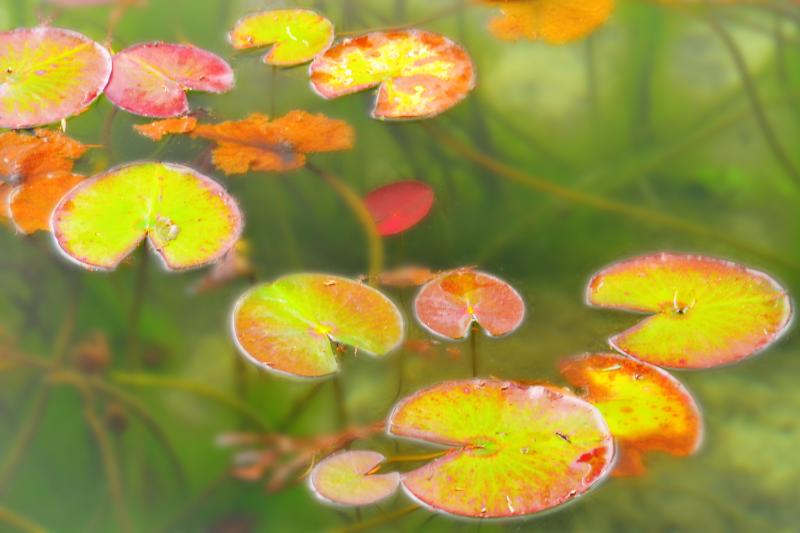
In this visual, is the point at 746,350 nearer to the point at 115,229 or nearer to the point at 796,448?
the point at 796,448

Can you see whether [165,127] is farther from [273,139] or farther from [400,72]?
[400,72]

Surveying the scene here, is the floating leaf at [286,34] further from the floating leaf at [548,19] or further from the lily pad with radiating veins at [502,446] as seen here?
the lily pad with radiating veins at [502,446]

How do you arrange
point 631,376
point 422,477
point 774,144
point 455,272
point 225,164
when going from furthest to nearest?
1. point 774,144
2. point 225,164
3. point 455,272
4. point 631,376
5. point 422,477

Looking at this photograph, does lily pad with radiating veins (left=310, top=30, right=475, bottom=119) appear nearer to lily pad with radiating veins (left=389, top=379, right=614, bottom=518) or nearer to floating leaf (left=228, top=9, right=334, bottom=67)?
floating leaf (left=228, top=9, right=334, bottom=67)

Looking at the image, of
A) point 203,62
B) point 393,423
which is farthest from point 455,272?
point 203,62

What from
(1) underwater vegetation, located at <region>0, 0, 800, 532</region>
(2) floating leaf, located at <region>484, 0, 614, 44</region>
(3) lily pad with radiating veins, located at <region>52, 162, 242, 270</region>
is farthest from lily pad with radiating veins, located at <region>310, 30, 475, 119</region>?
(3) lily pad with radiating veins, located at <region>52, 162, 242, 270</region>
